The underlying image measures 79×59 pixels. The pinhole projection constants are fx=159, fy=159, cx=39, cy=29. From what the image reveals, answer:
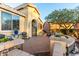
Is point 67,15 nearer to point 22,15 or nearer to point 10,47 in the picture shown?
point 22,15

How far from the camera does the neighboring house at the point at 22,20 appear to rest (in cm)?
271

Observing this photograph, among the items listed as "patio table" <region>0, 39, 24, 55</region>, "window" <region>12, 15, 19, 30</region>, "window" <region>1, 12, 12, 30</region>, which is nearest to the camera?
"patio table" <region>0, 39, 24, 55</region>

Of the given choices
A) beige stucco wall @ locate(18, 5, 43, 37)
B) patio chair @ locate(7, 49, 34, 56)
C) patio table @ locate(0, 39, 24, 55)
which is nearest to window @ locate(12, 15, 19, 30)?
beige stucco wall @ locate(18, 5, 43, 37)

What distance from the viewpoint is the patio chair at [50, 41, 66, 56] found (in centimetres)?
263

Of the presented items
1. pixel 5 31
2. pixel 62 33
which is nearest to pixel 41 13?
pixel 62 33

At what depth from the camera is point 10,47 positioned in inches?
104

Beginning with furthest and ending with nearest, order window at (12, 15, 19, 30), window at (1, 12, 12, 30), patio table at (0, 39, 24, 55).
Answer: window at (12, 15, 19, 30) → window at (1, 12, 12, 30) → patio table at (0, 39, 24, 55)

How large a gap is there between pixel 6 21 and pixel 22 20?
278 mm

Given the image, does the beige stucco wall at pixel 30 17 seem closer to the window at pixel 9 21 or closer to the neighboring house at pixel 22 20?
the neighboring house at pixel 22 20

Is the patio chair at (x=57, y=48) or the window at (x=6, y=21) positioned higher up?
the window at (x=6, y=21)

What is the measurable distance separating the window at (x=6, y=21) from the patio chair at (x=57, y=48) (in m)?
0.80

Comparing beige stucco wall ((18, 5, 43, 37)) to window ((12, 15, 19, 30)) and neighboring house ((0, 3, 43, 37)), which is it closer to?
neighboring house ((0, 3, 43, 37))

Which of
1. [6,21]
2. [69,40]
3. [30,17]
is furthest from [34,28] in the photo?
[69,40]

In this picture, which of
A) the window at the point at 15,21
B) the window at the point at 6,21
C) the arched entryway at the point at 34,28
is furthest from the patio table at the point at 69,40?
the window at the point at 6,21
